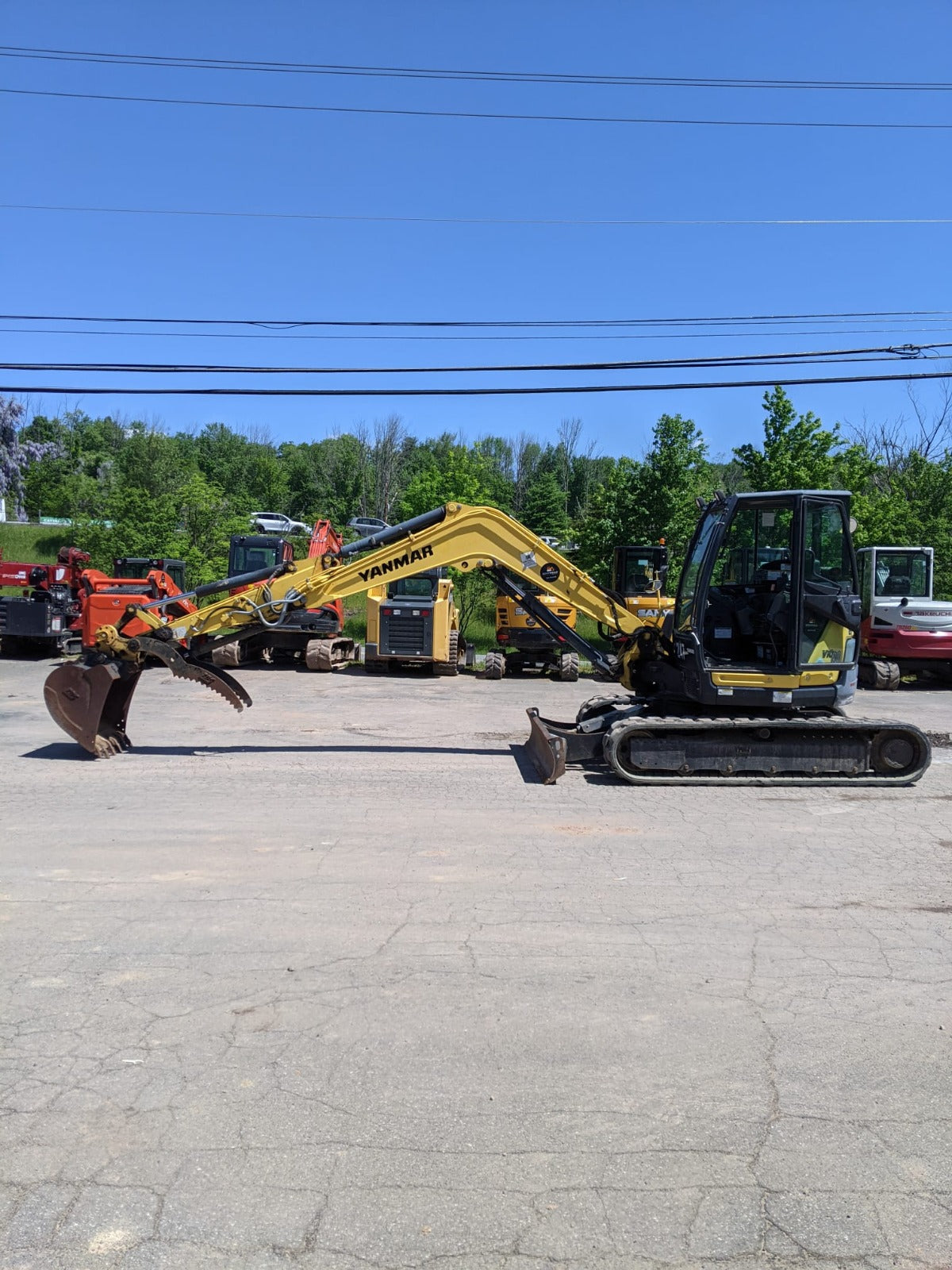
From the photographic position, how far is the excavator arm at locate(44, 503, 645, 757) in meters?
10.8

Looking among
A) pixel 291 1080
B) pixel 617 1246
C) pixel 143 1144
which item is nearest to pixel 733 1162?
pixel 617 1246

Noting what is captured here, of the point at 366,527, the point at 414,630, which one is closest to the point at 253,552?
the point at 366,527

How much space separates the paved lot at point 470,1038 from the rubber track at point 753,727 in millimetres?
1315

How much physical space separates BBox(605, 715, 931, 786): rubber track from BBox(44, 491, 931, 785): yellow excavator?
0.02 m

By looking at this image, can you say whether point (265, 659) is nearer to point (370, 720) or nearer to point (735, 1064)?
point (370, 720)

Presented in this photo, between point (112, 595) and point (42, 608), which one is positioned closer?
point (112, 595)

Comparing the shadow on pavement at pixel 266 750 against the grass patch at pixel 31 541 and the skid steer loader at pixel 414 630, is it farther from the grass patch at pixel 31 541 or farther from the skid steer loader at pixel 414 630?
the grass patch at pixel 31 541

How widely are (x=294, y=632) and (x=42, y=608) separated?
6.70 meters

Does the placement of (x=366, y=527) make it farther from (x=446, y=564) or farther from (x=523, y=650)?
(x=446, y=564)

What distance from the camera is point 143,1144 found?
139 inches

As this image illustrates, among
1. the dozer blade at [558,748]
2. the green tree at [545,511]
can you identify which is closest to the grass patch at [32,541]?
the green tree at [545,511]

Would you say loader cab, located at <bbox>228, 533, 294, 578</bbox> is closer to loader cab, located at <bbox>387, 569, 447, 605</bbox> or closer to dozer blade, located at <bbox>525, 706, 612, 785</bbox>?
loader cab, located at <bbox>387, 569, 447, 605</bbox>

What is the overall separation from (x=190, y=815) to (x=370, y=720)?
6.05m

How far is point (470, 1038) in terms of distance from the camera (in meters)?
4.36
